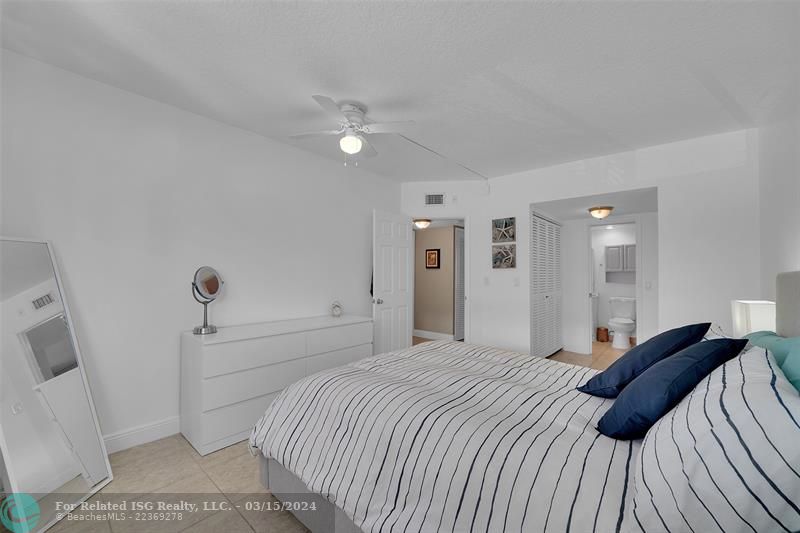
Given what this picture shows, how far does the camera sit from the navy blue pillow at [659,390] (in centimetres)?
112

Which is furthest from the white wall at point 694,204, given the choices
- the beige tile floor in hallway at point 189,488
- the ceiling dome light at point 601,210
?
the beige tile floor in hallway at point 189,488

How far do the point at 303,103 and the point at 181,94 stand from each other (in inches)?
34.7

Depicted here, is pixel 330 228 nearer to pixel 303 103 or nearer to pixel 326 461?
pixel 303 103

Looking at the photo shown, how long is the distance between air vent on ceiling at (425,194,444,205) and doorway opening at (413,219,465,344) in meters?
1.47

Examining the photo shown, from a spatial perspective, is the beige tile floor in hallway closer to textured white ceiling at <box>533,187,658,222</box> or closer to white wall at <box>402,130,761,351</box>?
white wall at <box>402,130,761,351</box>

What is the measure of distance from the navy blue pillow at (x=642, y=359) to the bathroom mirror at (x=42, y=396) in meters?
2.79

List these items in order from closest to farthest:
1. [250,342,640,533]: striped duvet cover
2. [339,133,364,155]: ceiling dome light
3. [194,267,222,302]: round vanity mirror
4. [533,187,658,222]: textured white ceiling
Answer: [250,342,640,533]: striped duvet cover < [339,133,364,155]: ceiling dome light < [194,267,222,302]: round vanity mirror < [533,187,658,222]: textured white ceiling

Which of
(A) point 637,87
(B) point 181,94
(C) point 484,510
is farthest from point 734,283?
(B) point 181,94

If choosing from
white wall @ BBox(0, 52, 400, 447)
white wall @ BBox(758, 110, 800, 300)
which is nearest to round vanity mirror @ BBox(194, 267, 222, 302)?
white wall @ BBox(0, 52, 400, 447)

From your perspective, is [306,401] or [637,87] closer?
[306,401]

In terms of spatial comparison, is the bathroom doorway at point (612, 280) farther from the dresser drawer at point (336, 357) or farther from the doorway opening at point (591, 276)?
the dresser drawer at point (336, 357)

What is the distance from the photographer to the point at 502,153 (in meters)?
3.62

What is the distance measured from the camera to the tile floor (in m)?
4.64

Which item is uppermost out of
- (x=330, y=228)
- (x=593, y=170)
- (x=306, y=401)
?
(x=593, y=170)
